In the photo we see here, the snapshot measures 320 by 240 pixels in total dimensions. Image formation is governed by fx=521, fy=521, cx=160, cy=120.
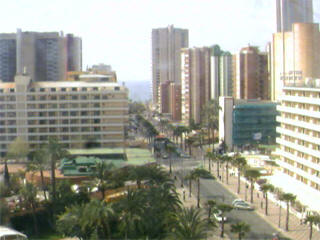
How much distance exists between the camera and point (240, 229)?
14.3 feet

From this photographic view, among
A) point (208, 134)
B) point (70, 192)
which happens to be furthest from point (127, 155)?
point (208, 134)

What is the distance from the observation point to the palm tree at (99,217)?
399cm

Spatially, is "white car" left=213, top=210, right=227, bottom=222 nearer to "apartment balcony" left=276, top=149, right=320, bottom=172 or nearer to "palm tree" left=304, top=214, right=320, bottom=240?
"palm tree" left=304, top=214, right=320, bottom=240

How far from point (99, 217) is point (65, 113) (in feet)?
11.5

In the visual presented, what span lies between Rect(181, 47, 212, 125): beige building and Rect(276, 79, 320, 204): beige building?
6.70m

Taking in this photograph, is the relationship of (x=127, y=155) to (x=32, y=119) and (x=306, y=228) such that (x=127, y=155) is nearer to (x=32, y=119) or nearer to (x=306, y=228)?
(x=32, y=119)

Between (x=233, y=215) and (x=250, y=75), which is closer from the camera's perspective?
(x=233, y=215)

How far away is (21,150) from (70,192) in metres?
1.88

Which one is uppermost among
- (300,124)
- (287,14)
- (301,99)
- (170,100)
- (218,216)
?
(287,14)

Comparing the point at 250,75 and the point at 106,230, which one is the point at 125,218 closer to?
the point at 106,230

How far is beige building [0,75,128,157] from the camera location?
7148mm

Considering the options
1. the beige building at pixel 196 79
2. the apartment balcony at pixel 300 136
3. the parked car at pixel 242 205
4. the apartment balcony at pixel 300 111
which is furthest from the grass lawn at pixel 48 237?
the beige building at pixel 196 79

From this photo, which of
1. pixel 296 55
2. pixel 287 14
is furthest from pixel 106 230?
pixel 287 14

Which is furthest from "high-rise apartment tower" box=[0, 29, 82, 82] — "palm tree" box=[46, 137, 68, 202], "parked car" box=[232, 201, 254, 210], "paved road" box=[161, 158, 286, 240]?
"parked car" box=[232, 201, 254, 210]
